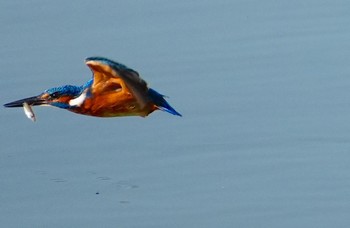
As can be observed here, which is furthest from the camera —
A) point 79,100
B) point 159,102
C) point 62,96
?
point 62,96

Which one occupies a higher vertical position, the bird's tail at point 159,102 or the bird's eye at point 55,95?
the bird's eye at point 55,95

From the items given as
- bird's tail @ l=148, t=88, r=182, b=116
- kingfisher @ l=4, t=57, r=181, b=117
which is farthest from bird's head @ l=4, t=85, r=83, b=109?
bird's tail @ l=148, t=88, r=182, b=116

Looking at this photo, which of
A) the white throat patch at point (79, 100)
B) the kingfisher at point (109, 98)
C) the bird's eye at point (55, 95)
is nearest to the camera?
the kingfisher at point (109, 98)

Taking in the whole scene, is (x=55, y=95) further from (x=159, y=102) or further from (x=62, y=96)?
(x=159, y=102)

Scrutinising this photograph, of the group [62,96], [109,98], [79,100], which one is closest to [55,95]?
[62,96]

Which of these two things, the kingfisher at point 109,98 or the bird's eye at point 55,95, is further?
the bird's eye at point 55,95

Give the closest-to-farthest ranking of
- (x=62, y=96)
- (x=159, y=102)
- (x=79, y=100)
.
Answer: (x=159, y=102) → (x=79, y=100) → (x=62, y=96)

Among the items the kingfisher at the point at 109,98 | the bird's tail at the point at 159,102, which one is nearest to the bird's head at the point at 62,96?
the kingfisher at the point at 109,98

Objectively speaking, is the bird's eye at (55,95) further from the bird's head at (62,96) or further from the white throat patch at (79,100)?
the white throat patch at (79,100)

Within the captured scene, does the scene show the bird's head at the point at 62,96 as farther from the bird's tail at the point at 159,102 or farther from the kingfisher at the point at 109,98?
the bird's tail at the point at 159,102

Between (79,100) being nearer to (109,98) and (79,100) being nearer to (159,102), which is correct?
(109,98)

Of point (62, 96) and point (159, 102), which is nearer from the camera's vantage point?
point (159, 102)

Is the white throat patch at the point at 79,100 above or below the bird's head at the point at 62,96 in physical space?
below

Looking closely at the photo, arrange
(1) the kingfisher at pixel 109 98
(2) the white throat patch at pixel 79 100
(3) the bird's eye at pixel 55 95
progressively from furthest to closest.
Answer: (3) the bird's eye at pixel 55 95 < (2) the white throat patch at pixel 79 100 < (1) the kingfisher at pixel 109 98
